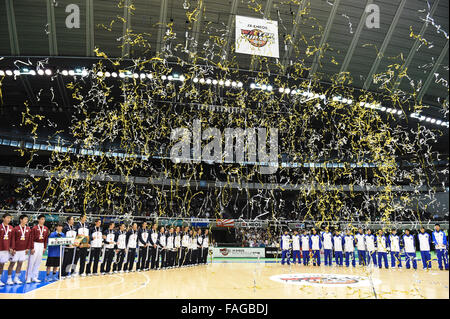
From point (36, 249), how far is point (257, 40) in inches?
400

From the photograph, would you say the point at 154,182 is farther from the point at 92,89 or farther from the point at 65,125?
the point at 92,89

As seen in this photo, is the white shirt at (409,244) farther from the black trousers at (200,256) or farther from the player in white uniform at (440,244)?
the black trousers at (200,256)

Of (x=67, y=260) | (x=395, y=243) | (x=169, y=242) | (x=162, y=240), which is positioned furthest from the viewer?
(x=395, y=243)

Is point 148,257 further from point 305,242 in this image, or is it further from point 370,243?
point 370,243

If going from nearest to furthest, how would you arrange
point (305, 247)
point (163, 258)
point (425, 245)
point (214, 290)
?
point (214, 290), point (163, 258), point (425, 245), point (305, 247)

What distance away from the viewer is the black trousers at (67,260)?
8.34 m

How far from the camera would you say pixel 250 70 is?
49.2 ft

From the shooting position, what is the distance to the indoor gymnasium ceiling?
1298 cm

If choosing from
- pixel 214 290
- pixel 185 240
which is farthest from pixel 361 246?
pixel 214 290

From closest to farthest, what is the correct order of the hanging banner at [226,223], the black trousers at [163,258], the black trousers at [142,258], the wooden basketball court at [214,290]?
the wooden basketball court at [214,290]
the black trousers at [142,258]
the black trousers at [163,258]
the hanging banner at [226,223]

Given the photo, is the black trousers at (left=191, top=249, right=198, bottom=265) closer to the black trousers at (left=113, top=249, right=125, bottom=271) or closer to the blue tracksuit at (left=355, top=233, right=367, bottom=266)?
the black trousers at (left=113, top=249, right=125, bottom=271)

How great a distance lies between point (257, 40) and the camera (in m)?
11.7

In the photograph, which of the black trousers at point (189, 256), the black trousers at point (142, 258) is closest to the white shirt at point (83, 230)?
the black trousers at point (142, 258)

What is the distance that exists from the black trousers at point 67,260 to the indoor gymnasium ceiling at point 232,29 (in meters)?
9.11
